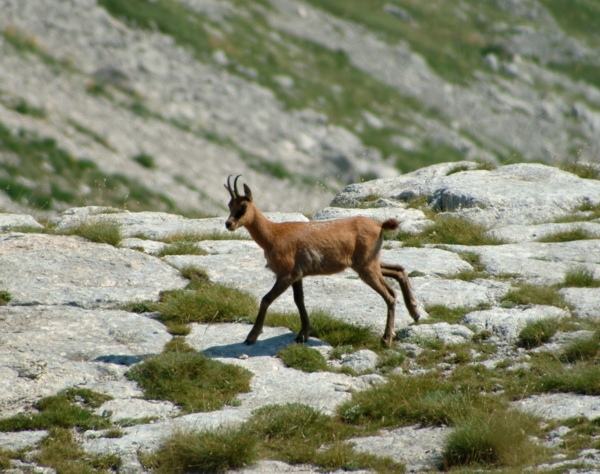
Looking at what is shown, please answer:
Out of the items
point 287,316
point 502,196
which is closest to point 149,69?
point 502,196

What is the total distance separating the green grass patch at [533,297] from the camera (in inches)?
493

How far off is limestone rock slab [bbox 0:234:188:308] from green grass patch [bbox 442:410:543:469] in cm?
626

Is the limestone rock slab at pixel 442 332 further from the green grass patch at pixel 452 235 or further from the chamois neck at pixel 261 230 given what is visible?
the green grass patch at pixel 452 235

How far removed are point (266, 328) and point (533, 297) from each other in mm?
4502

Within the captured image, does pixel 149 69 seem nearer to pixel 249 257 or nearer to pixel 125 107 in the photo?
pixel 125 107

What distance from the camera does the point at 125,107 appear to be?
155 ft

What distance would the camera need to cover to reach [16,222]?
16812 millimetres

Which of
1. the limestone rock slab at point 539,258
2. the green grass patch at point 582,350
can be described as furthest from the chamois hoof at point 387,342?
the limestone rock slab at point 539,258

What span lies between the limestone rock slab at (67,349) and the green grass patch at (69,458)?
102cm

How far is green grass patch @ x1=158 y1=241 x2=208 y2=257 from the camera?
15188mm

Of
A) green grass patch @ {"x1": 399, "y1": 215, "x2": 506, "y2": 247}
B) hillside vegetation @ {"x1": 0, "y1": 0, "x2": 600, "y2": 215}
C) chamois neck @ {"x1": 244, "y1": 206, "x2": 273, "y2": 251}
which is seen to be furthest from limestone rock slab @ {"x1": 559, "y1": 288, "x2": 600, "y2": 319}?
hillside vegetation @ {"x1": 0, "y1": 0, "x2": 600, "y2": 215}

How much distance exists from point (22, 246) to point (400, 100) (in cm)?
4750

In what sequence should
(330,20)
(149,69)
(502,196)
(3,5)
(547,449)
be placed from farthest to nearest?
1. (330,20)
2. (149,69)
3. (3,5)
4. (502,196)
5. (547,449)

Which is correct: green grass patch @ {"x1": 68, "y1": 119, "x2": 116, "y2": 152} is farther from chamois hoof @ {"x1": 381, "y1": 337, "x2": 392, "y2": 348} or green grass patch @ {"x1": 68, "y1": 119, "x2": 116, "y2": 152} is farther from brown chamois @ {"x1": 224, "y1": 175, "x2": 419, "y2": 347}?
chamois hoof @ {"x1": 381, "y1": 337, "x2": 392, "y2": 348}
